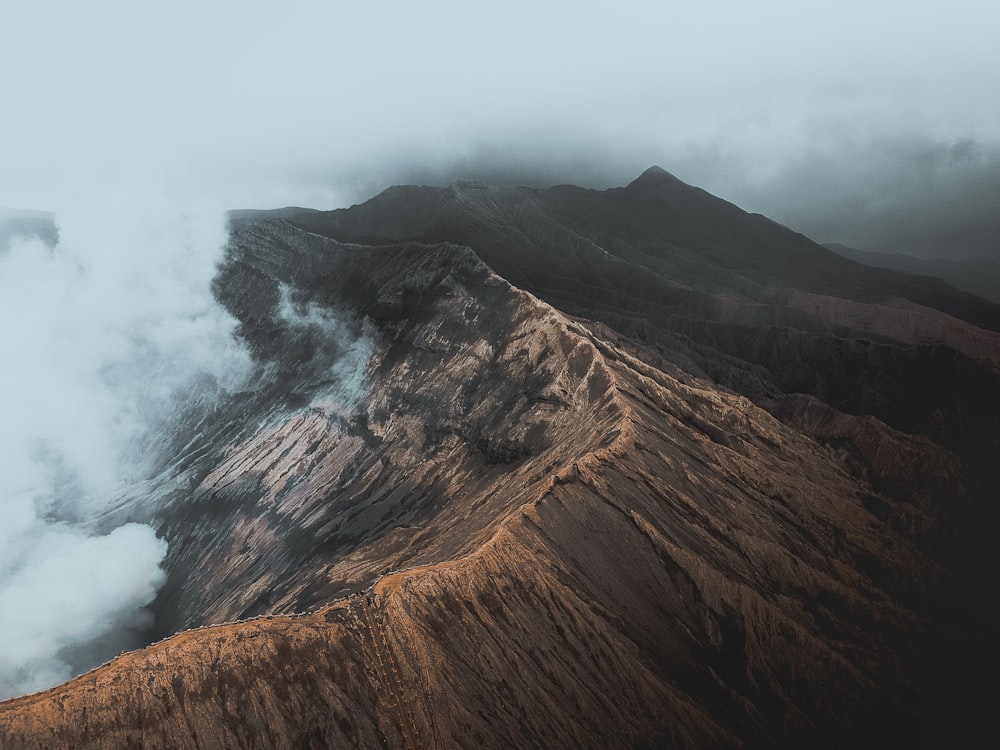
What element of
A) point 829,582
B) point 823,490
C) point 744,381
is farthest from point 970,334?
point 829,582

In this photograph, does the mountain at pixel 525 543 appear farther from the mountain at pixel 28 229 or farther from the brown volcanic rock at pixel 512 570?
the mountain at pixel 28 229

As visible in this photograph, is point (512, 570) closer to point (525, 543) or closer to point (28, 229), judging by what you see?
point (525, 543)

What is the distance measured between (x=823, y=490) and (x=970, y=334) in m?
103

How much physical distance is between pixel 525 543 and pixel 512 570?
3.35m

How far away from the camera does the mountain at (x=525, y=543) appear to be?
55781 millimetres

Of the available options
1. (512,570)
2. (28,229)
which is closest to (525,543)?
(512,570)

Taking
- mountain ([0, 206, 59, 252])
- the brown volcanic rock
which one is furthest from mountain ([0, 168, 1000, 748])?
mountain ([0, 206, 59, 252])

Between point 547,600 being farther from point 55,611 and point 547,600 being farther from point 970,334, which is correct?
point 970,334

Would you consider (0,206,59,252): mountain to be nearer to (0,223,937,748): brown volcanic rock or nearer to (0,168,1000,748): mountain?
(0,168,1000,748): mountain

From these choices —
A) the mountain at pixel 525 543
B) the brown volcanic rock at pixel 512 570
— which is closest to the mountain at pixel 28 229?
the mountain at pixel 525 543

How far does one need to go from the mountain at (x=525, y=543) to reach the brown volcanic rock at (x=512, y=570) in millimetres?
290

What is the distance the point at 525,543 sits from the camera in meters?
68.6

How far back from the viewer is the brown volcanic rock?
54.8m

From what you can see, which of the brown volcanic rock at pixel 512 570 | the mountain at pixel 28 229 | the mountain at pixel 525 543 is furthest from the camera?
the mountain at pixel 28 229
